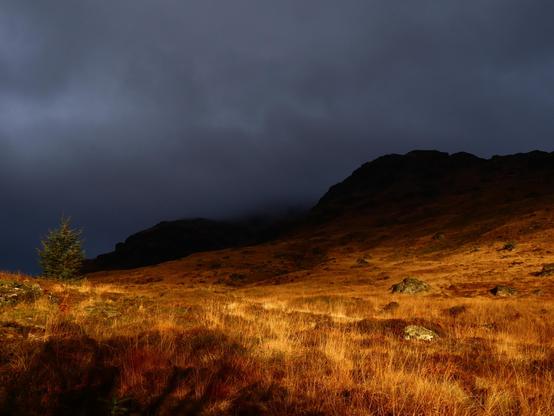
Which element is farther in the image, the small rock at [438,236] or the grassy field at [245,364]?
the small rock at [438,236]

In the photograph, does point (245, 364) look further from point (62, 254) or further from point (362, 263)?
point (362, 263)

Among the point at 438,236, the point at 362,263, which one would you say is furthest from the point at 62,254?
the point at 438,236

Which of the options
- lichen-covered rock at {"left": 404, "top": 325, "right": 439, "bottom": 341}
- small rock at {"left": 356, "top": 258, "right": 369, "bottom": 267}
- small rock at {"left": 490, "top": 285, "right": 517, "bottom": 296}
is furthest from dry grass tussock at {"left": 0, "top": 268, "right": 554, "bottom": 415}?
small rock at {"left": 356, "top": 258, "right": 369, "bottom": 267}

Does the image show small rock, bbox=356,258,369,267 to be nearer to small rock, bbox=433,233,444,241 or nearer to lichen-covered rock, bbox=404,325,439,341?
small rock, bbox=433,233,444,241

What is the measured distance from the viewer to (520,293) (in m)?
24.8

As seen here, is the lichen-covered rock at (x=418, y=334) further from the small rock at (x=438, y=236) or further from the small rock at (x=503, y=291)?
the small rock at (x=438, y=236)

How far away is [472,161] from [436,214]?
104 m

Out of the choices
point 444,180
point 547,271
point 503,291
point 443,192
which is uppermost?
point 444,180

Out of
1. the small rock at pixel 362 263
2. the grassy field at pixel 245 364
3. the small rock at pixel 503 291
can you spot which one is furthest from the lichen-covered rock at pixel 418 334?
the small rock at pixel 362 263

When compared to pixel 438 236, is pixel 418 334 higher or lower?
higher

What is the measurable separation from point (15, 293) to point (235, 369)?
26.0ft

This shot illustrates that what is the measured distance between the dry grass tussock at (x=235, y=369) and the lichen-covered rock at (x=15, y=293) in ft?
0.77

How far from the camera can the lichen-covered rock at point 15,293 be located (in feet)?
31.3

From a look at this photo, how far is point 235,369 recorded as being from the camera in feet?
19.1
